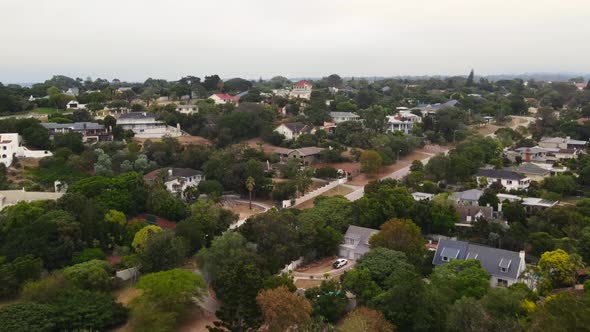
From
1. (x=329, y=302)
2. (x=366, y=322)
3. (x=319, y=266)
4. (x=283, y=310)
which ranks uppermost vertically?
(x=283, y=310)

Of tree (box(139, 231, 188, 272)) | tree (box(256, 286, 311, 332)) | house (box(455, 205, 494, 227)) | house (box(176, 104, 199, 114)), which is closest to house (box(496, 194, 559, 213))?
house (box(455, 205, 494, 227))

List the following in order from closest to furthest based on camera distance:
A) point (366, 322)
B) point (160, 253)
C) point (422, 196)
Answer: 1. point (366, 322)
2. point (160, 253)
3. point (422, 196)

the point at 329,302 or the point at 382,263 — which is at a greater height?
the point at 382,263

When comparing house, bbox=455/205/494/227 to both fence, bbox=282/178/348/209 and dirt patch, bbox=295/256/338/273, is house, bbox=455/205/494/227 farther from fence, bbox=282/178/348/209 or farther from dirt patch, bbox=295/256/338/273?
fence, bbox=282/178/348/209

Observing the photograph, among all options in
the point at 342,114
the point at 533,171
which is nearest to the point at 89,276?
the point at 533,171

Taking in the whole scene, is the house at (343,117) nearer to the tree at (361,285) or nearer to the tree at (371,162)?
the tree at (371,162)

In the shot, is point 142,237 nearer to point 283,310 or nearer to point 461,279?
point 283,310

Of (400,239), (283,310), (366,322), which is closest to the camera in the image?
(283,310)
